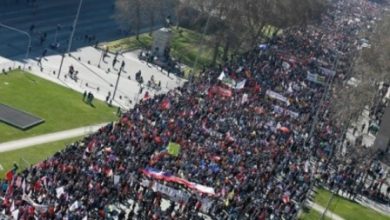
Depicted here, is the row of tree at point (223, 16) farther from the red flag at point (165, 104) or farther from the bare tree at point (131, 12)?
the red flag at point (165, 104)

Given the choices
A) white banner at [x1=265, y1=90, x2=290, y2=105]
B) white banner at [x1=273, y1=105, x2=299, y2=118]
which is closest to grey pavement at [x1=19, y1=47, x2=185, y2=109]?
white banner at [x1=265, y1=90, x2=290, y2=105]

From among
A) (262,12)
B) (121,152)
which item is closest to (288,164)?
(121,152)

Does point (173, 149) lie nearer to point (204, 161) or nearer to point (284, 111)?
point (204, 161)

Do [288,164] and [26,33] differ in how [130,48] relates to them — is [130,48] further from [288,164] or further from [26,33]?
[288,164]

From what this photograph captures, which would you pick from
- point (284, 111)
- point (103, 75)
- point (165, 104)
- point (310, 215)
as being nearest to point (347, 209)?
point (310, 215)

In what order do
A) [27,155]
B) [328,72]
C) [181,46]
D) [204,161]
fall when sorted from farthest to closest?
[181,46] < [328,72] < [204,161] < [27,155]

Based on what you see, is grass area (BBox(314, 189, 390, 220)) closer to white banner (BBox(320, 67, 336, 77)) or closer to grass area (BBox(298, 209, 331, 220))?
grass area (BBox(298, 209, 331, 220))
